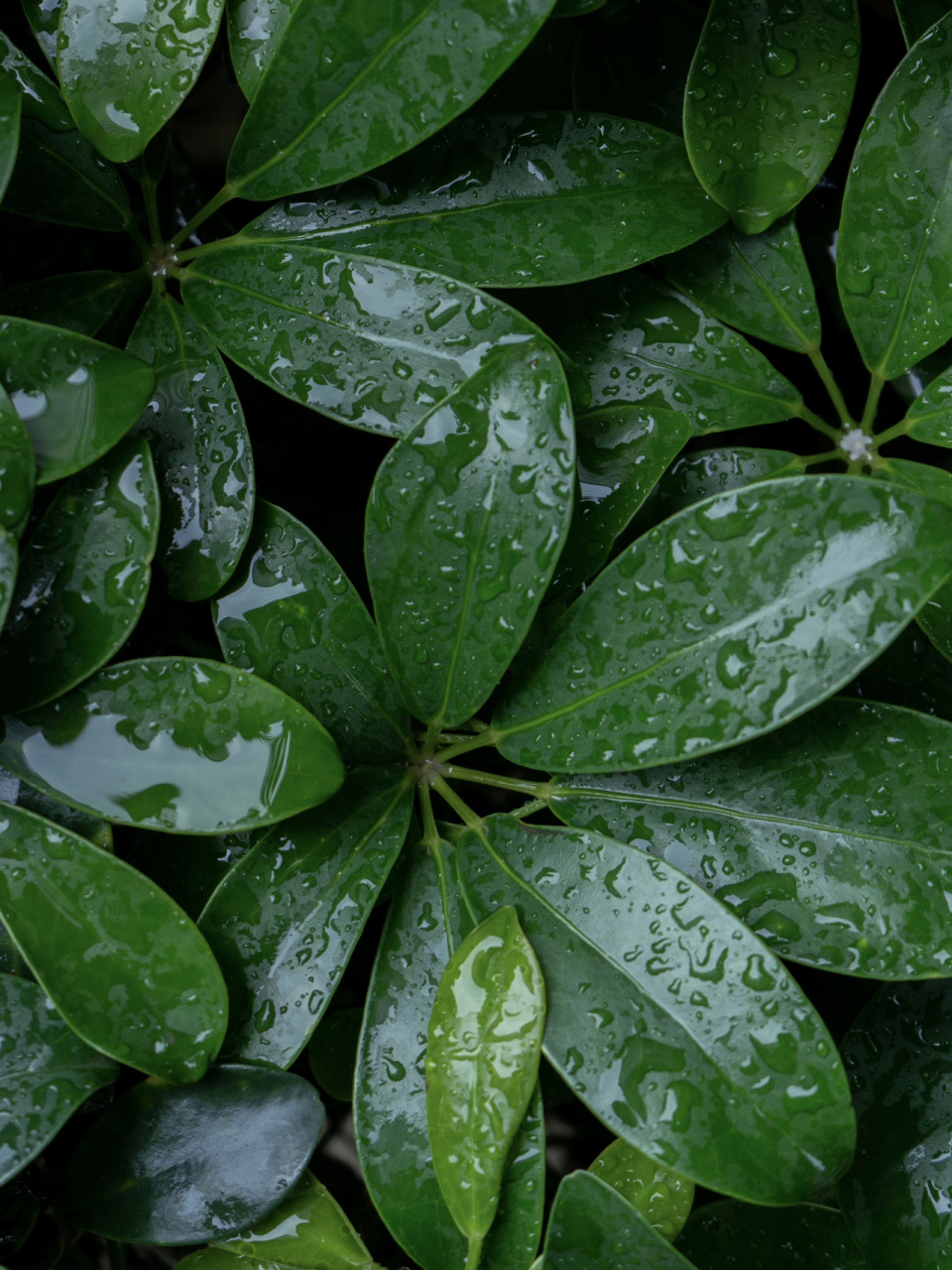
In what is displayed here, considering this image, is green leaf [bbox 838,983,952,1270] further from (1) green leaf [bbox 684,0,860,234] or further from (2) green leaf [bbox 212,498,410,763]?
(1) green leaf [bbox 684,0,860,234]

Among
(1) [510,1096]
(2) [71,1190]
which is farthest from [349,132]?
(2) [71,1190]

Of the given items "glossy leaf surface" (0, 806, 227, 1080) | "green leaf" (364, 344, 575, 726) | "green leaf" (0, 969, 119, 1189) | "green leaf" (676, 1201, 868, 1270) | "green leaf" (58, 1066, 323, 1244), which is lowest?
"green leaf" (676, 1201, 868, 1270)

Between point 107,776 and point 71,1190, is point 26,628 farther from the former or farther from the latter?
point 71,1190

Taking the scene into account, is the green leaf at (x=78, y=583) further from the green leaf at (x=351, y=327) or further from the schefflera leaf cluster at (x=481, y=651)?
the green leaf at (x=351, y=327)

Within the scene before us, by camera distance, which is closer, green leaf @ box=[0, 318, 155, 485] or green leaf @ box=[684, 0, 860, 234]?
green leaf @ box=[0, 318, 155, 485]

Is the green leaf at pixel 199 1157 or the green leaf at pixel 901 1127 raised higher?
the green leaf at pixel 199 1157

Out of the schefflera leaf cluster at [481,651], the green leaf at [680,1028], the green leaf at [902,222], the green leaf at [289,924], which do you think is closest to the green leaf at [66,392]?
the schefflera leaf cluster at [481,651]

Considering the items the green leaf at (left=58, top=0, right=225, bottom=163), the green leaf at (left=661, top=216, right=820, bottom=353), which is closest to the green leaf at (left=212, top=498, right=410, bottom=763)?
the green leaf at (left=58, top=0, right=225, bottom=163)
